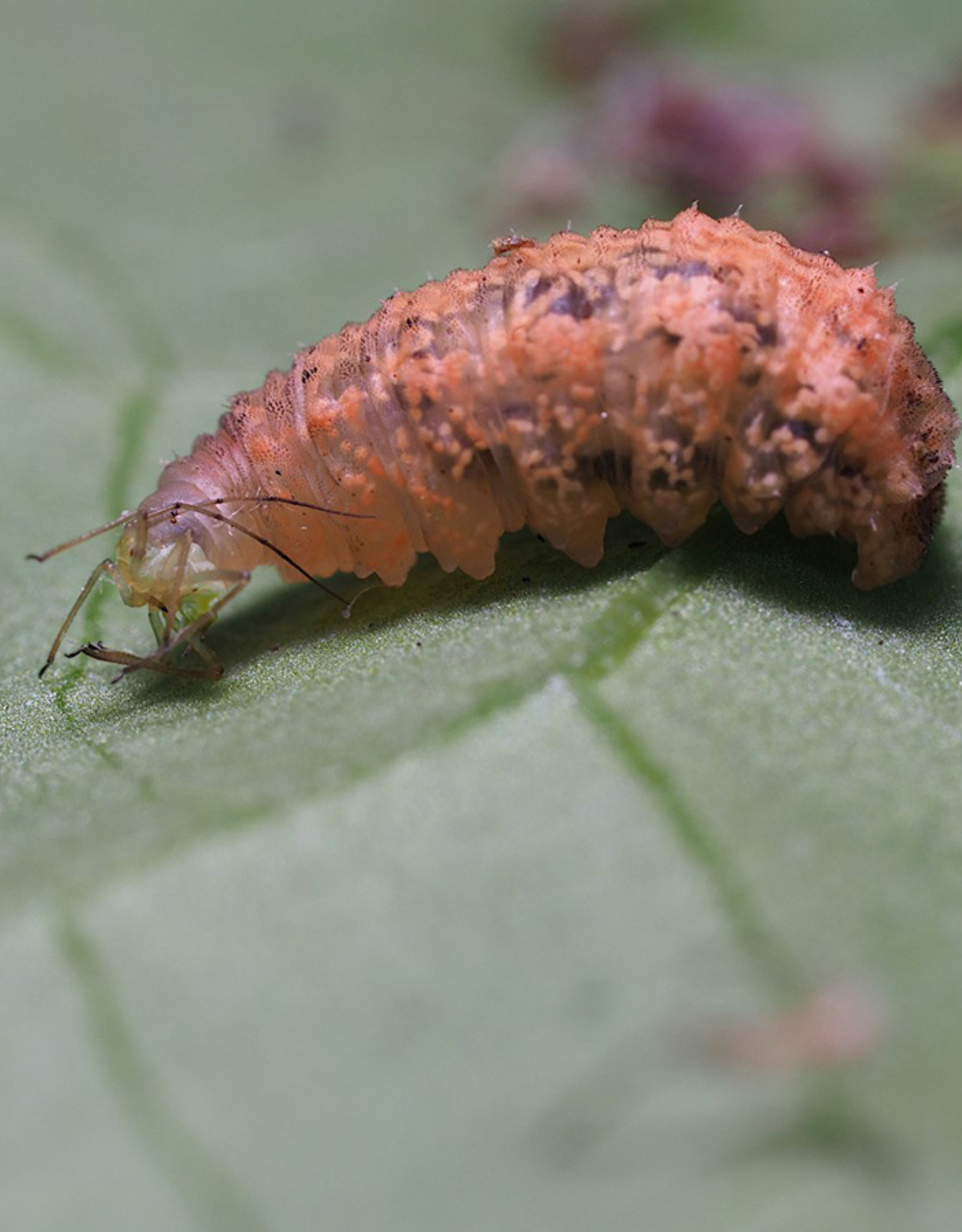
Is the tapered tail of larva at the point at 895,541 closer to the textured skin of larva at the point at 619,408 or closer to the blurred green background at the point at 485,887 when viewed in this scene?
the textured skin of larva at the point at 619,408

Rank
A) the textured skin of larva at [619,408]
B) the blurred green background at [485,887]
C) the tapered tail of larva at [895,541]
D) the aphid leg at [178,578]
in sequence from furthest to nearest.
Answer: the aphid leg at [178,578] → the tapered tail of larva at [895,541] → the textured skin of larva at [619,408] → the blurred green background at [485,887]

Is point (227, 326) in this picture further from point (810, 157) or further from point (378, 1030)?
point (378, 1030)

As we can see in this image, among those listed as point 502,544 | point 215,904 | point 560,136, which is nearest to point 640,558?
point 502,544

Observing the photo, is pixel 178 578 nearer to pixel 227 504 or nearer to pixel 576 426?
pixel 227 504

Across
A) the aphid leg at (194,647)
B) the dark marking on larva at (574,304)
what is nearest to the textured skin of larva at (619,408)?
the dark marking on larva at (574,304)

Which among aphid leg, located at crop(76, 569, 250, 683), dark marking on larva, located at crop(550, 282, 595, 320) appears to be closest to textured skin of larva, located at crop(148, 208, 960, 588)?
dark marking on larva, located at crop(550, 282, 595, 320)

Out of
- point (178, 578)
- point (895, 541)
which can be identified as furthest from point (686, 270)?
point (178, 578)
